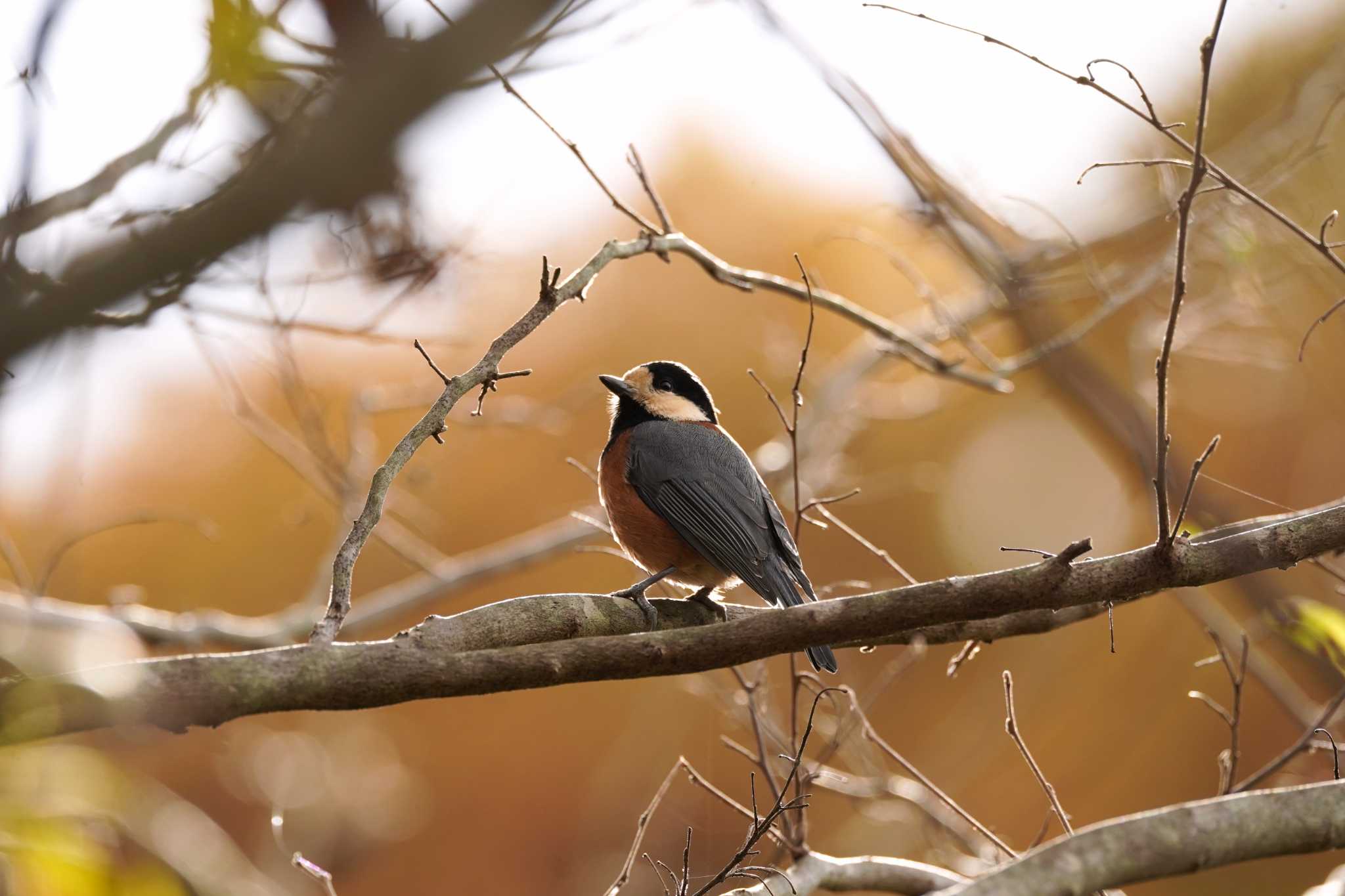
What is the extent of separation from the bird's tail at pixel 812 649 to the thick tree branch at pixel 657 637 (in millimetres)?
540

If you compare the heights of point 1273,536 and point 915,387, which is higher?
point 915,387

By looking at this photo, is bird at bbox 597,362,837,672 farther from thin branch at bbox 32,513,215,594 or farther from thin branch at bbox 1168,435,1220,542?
thin branch at bbox 32,513,215,594

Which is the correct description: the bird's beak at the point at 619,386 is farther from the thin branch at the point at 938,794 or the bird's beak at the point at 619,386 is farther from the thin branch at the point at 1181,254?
the thin branch at the point at 1181,254

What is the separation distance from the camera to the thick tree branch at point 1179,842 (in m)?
1.86

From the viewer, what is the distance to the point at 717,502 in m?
4.09

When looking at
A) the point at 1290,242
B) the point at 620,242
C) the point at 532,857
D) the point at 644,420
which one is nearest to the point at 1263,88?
the point at 1290,242

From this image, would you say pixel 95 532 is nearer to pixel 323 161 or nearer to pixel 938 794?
pixel 323 161

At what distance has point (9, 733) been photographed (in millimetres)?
1239

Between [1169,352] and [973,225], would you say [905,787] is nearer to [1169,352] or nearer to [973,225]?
[973,225]

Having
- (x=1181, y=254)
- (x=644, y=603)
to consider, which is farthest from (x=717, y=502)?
(x=1181, y=254)

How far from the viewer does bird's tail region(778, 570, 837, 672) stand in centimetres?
341

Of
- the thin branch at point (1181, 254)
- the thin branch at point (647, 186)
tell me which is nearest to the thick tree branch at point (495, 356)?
the thin branch at point (647, 186)

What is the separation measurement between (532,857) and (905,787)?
5.39m

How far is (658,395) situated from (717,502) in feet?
3.47
